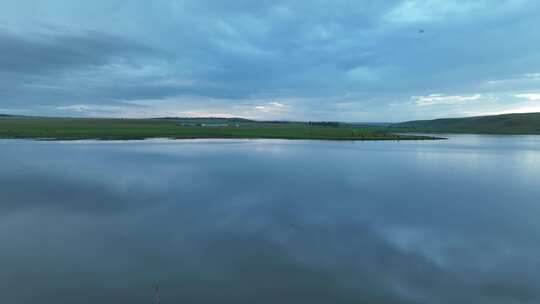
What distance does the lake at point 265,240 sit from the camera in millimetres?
6578

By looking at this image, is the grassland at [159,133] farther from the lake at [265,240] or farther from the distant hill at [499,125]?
the distant hill at [499,125]

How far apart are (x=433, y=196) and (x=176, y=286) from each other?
13.3 metres

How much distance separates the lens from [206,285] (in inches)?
264

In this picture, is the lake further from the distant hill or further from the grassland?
the distant hill

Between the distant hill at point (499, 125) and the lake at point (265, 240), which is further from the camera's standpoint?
the distant hill at point (499, 125)

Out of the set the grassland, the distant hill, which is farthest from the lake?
the distant hill

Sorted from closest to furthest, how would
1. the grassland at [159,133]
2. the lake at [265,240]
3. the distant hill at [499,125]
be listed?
the lake at [265,240] < the grassland at [159,133] < the distant hill at [499,125]

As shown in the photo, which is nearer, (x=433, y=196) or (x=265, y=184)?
(x=433, y=196)

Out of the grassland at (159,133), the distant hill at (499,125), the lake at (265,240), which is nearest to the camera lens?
the lake at (265,240)

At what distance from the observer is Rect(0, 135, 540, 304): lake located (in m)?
6.58

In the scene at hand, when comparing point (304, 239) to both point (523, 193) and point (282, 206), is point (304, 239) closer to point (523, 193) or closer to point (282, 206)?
point (282, 206)

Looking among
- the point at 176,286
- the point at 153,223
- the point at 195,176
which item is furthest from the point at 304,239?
the point at 195,176

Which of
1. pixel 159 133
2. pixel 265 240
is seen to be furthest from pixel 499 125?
pixel 265 240

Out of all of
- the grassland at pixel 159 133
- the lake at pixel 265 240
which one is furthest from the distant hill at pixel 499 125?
the lake at pixel 265 240
